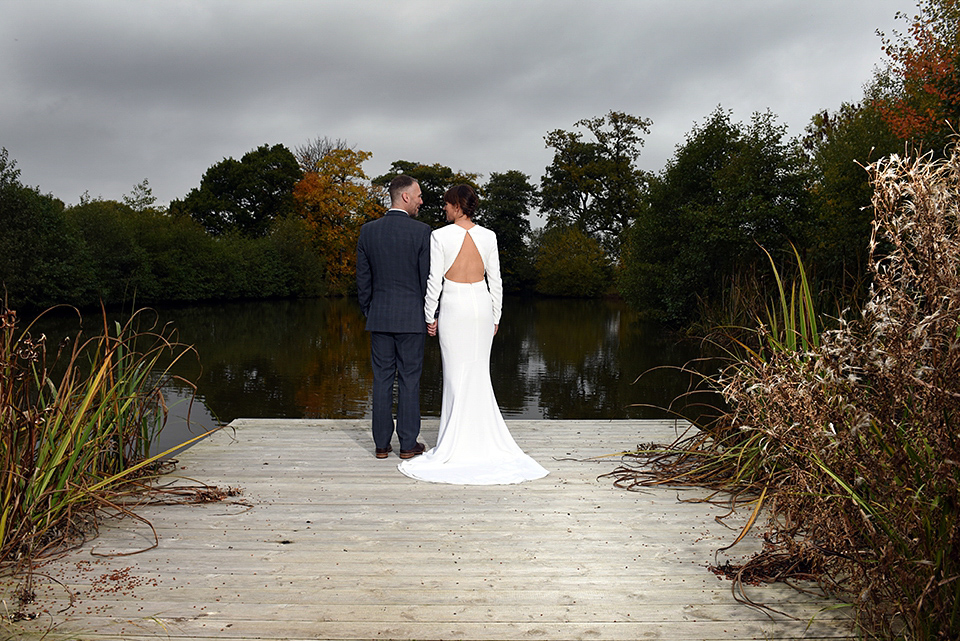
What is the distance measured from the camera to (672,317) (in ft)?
60.1

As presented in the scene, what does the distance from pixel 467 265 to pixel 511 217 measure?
126 ft

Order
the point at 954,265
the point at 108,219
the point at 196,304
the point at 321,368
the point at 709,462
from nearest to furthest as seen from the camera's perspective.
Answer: the point at 954,265, the point at 709,462, the point at 321,368, the point at 108,219, the point at 196,304

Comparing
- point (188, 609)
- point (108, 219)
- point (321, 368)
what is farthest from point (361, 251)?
point (108, 219)

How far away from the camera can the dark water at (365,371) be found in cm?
836

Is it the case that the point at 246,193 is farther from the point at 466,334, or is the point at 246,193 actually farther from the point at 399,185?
the point at 466,334

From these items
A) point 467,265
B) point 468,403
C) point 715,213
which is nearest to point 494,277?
point 467,265

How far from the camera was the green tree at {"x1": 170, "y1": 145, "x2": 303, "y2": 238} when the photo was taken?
38.4m

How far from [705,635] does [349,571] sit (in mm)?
1299

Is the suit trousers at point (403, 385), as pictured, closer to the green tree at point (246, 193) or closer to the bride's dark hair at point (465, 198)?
the bride's dark hair at point (465, 198)

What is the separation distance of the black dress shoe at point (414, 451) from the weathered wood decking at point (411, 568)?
29 centimetres

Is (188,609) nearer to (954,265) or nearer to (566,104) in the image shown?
(954,265)

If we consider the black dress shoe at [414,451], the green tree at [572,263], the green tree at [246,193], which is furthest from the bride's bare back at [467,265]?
the green tree at [246,193]

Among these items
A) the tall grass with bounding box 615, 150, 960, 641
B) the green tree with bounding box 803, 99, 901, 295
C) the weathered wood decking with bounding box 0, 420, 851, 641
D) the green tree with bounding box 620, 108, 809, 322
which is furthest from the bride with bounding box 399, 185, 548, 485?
the green tree with bounding box 620, 108, 809, 322

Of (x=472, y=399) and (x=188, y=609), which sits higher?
(x=472, y=399)
